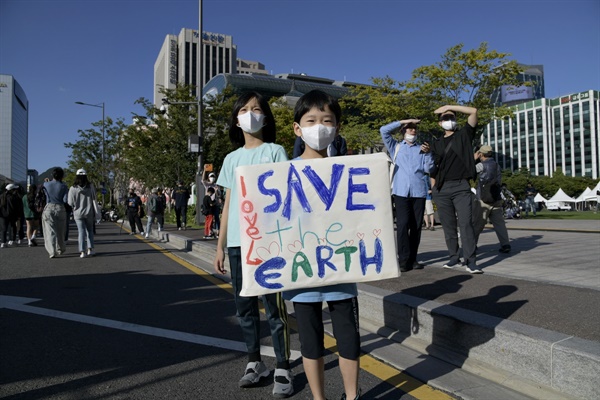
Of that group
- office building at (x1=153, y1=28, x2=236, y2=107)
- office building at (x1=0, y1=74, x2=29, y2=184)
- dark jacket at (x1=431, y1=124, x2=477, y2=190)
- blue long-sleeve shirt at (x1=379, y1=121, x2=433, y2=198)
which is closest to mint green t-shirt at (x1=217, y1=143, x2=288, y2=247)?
blue long-sleeve shirt at (x1=379, y1=121, x2=433, y2=198)

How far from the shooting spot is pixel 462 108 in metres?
4.77

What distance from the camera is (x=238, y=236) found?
2846mm

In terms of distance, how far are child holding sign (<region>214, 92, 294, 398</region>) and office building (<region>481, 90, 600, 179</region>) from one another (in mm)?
116922

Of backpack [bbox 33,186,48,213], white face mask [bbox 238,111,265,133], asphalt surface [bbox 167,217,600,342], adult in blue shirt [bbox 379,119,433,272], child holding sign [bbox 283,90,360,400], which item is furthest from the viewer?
backpack [bbox 33,186,48,213]

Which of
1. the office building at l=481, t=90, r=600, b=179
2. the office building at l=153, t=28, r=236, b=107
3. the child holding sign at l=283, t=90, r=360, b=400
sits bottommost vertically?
the child holding sign at l=283, t=90, r=360, b=400

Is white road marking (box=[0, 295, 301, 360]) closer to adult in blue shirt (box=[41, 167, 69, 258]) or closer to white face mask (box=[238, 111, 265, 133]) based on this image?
white face mask (box=[238, 111, 265, 133])

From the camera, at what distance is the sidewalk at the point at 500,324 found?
2.64 m

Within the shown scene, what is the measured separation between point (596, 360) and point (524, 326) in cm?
63

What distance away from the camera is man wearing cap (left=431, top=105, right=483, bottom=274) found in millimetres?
5496

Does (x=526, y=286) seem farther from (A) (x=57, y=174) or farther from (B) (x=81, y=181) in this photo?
(A) (x=57, y=174)

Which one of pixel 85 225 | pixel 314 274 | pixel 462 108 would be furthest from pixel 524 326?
pixel 85 225

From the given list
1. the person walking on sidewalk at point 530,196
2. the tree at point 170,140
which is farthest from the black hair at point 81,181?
the person walking on sidewalk at point 530,196

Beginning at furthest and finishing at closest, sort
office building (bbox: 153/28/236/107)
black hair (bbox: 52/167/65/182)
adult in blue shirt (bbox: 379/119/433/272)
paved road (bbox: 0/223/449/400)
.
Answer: office building (bbox: 153/28/236/107) < black hair (bbox: 52/167/65/182) < adult in blue shirt (bbox: 379/119/433/272) < paved road (bbox: 0/223/449/400)

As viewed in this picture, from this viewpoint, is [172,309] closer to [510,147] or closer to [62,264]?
[62,264]
